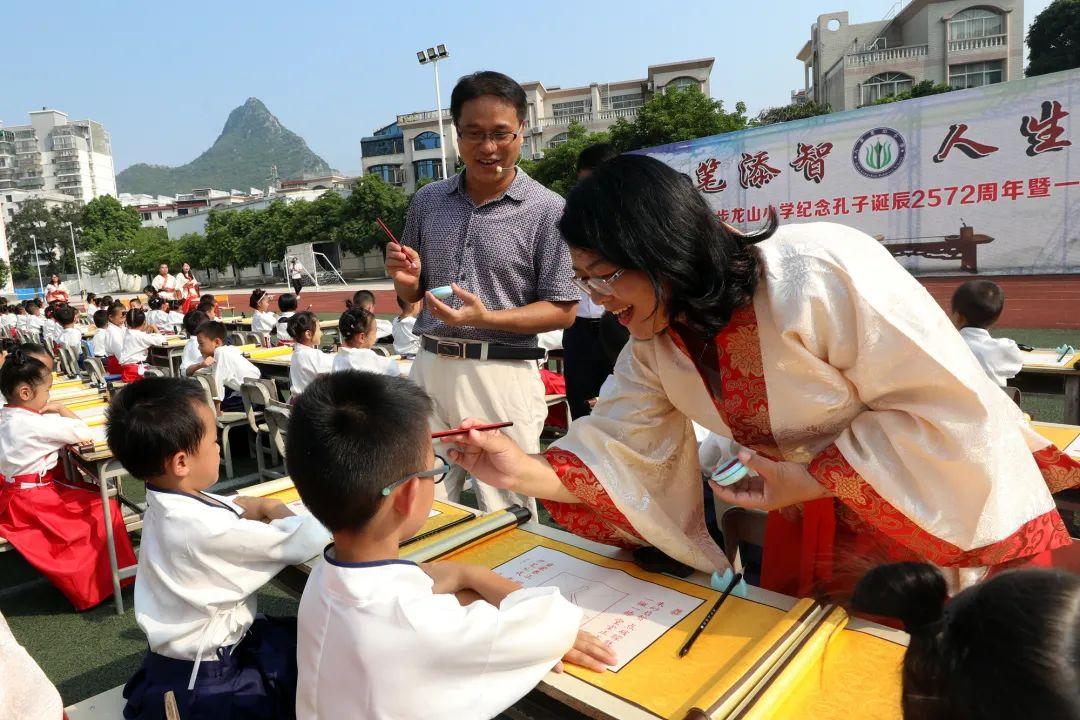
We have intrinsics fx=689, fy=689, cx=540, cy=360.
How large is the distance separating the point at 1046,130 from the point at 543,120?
124 ft

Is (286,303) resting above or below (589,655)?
above

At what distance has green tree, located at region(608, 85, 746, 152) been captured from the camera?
21.8 m

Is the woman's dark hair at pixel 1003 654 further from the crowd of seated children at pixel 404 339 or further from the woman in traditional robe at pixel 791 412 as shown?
the crowd of seated children at pixel 404 339

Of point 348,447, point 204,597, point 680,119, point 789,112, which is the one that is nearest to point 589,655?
point 348,447

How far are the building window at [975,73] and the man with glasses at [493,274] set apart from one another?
3456cm

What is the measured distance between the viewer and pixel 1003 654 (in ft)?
2.11

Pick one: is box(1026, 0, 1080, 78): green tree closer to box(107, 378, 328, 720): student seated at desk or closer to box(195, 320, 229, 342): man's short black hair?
box(195, 320, 229, 342): man's short black hair

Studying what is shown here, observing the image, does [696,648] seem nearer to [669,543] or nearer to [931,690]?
[669,543]

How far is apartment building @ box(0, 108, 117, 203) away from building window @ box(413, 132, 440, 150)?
59503 mm

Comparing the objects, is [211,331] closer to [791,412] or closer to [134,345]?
[134,345]

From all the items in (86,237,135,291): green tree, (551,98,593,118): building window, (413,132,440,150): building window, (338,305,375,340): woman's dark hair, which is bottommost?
(338,305,375,340): woman's dark hair

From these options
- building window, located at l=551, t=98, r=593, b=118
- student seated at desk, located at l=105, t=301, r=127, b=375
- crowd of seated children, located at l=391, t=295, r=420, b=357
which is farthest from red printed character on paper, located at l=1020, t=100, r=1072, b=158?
building window, located at l=551, t=98, r=593, b=118

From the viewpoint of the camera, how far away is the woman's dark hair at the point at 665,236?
1230mm

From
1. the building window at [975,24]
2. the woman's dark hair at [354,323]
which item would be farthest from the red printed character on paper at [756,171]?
the building window at [975,24]
